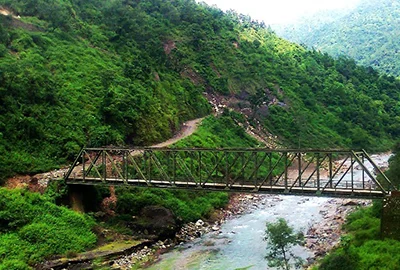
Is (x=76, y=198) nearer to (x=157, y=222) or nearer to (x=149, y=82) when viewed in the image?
(x=157, y=222)

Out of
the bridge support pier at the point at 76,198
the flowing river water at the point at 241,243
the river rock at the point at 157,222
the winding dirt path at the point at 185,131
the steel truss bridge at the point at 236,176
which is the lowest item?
the flowing river water at the point at 241,243

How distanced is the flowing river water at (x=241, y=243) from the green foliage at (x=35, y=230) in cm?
634

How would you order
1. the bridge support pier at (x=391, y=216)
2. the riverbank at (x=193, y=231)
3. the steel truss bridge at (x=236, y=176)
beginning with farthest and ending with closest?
the riverbank at (x=193, y=231), the steel truss bridge at (x=236, y=176), the bridge support pier at (x=391, y=216)

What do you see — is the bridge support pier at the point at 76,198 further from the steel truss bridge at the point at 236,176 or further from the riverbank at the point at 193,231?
the riverbank at the point at 193,231

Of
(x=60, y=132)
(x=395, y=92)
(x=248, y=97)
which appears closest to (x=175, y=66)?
(x=248, y=97)

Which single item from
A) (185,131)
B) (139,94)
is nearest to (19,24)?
(139,94)

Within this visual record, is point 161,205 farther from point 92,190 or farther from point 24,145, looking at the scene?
point 24,145

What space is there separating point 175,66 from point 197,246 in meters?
50.2

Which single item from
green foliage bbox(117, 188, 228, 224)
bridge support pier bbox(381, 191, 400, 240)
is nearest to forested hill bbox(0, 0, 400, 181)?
green foliage bbox(117, 188, 228, 224)

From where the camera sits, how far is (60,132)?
42625 millimetres

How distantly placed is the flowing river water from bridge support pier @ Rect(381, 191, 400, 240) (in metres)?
7.18

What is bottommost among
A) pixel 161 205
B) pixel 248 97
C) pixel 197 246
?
pixel 197 246

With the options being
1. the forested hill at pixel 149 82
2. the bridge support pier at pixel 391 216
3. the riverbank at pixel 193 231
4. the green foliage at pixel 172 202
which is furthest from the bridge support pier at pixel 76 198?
the bridge support pier at pixel 391 216

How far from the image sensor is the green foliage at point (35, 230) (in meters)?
28.1
